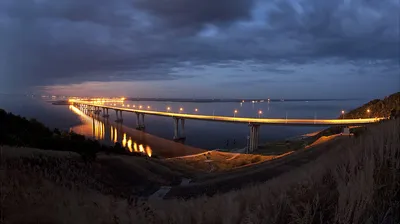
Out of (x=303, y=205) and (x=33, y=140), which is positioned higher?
(x=303, y=205)

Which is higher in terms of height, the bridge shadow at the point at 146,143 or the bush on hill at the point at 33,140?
the bush on hill at the point at 33,140

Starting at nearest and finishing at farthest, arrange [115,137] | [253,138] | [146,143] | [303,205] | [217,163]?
[303,205] → [217,163] → [253,138] → [146,143] → [115,137]

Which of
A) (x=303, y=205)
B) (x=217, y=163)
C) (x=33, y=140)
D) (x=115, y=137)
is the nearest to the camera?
(x=303, y=205)

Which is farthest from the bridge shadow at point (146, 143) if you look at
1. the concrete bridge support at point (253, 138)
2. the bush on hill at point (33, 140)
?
the bush on hill at point (33, 140)

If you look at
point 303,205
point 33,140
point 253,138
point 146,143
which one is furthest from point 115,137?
point 303,205

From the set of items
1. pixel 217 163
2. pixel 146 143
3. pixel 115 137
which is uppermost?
pixel 217 163

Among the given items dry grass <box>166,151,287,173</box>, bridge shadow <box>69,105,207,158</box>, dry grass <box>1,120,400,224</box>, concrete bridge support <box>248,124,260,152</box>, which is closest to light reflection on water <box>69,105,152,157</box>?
bridge shadow <box>69,105,207,158</box>

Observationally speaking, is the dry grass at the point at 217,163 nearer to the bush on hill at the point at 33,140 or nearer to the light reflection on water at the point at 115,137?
the bush on hill at the point at 33,140

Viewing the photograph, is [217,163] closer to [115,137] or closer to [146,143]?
[146,143]

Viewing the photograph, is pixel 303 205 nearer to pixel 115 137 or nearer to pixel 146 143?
pixel 146 143

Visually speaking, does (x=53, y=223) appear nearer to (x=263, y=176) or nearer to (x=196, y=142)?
(x=263, y=176)

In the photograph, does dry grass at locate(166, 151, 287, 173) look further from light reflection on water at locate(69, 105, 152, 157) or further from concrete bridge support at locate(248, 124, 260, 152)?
concrete bridge support at locate(248, 124, 260, 152)

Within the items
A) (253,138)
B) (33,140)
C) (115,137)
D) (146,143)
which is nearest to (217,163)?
(33,140)

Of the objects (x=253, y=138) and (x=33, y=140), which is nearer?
(x=33, y=140)
